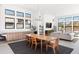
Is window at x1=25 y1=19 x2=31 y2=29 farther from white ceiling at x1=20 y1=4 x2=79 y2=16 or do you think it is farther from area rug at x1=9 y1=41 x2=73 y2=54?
→ area rug at x1=9 y1=41 x2=73 y2=54

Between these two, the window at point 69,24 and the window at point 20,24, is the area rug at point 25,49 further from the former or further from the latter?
the window at point 69,24

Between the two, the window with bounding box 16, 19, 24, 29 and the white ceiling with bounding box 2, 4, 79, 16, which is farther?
the window with bounding box 16, 19, 24, 29

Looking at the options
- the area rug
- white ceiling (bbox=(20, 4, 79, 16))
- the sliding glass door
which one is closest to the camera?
white ceiling (bbox=(20, 4, 79, 16))

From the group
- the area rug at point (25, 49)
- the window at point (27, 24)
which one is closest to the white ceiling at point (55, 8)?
the window at point (27, 24)

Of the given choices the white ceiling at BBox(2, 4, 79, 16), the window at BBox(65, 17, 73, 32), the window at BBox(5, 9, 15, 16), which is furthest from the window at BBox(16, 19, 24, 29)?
the window at BBox(65, 17, 73, 32)

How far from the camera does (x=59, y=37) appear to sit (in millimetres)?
3211

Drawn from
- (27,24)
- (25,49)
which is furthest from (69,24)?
(25,49)

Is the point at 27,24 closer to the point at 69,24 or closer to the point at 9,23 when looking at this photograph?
the point at 9,23

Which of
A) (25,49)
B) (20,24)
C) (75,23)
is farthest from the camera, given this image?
(25,49)
